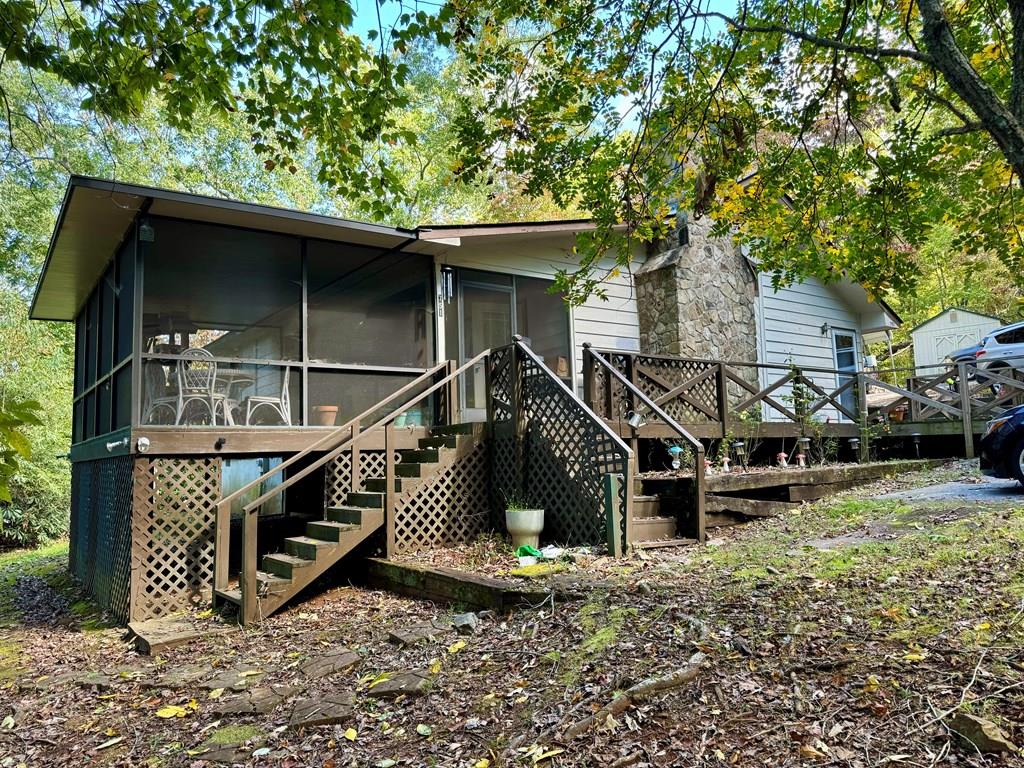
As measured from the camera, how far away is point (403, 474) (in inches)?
310

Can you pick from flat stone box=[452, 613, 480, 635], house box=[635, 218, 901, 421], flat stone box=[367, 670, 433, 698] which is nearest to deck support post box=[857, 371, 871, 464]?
house box=[635, 218, 901, 421]

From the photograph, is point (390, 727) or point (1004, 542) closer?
point (390, 727)

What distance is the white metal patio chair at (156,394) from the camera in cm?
758

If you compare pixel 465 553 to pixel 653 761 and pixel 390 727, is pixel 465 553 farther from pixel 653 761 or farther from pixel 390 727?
pixel 653 761

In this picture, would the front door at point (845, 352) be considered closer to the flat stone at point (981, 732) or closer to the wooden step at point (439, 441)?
the wooden step at point (439, 441)

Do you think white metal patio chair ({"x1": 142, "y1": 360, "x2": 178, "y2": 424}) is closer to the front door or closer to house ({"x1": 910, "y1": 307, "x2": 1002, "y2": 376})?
the front door

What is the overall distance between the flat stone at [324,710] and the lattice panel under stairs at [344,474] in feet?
12.6

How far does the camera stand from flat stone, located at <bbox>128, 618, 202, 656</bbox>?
603cm

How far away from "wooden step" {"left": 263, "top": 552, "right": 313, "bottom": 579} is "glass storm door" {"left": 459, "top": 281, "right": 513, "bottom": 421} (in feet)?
11.2

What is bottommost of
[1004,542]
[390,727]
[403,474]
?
[390,727]

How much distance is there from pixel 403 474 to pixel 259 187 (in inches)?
695

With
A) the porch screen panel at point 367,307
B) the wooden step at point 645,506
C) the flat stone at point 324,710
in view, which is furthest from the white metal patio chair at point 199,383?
the wooden step at point 645,506

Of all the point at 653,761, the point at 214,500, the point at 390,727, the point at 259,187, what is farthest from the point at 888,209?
the point at 259,187

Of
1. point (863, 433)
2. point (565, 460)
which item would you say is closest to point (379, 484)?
point (565, 460)
